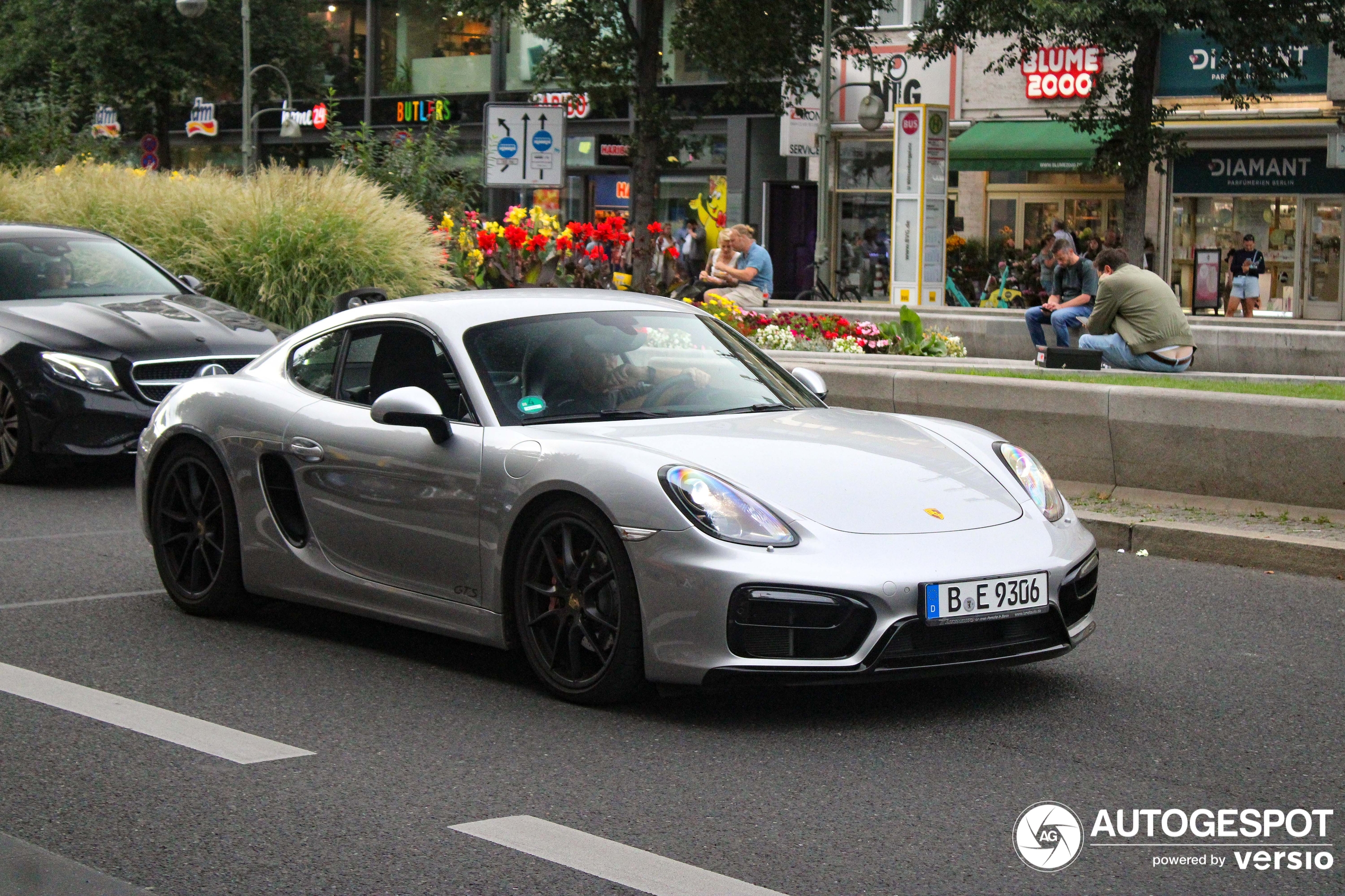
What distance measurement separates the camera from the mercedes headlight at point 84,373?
35.0 ft

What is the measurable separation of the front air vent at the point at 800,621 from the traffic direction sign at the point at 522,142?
11.8 metres

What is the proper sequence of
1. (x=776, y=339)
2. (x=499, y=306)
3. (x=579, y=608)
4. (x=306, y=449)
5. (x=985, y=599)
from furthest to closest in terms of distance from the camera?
(x=776, y=339)
(x=306, y=449)
(x=499, y=306)
(x=579, y=608)
(x=985, y=599)

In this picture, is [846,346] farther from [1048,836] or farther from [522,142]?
[1048,836]

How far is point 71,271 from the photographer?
11.9 metres

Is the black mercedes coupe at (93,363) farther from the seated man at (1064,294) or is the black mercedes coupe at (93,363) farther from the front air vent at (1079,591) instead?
the seated man at (1064,294)

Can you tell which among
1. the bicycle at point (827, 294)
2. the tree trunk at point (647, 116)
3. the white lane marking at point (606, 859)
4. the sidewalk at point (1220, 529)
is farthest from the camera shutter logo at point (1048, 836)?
the tree trunk at point (647, 116)

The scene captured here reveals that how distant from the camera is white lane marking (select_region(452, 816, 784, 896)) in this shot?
3771 mm

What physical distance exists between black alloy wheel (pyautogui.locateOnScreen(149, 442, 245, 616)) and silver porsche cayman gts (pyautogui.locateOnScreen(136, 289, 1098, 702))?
1 centimetres

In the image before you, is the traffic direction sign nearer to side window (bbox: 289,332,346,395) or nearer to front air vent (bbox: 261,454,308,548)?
side window (bbox: 289,332,346,395)

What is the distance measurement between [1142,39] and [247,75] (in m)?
19.4

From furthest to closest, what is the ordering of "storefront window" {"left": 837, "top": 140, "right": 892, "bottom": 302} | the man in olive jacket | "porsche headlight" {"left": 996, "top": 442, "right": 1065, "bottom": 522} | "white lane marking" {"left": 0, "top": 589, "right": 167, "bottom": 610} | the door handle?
"storefront window" {"left": 837, "top": 140, "right": 892, "bottom": 302}
the man in olive jacket
"white lane marking" {"left": 0, "top": 589, "right": 167, "bottom": 610}
the door handle
"porsche headlight" {"left": 996, "top": 442, "right": 1065, "bottom": 522}

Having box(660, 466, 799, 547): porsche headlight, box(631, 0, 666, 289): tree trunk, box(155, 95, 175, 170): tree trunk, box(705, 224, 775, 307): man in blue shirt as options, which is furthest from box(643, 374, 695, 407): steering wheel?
box(155, 95, 175, 170): tree trunk

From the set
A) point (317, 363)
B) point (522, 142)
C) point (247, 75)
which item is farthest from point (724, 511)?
point (247, 75)

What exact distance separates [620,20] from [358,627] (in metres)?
25.5
